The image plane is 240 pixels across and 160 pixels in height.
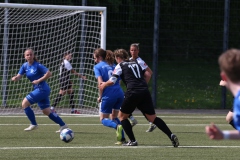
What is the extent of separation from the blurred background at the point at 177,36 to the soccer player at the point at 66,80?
3556 millimetres

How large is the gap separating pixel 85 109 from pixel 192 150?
854 centimetres

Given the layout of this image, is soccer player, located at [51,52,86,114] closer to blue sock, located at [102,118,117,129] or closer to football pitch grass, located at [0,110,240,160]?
football pitch grass, located at [0,110,240,160]

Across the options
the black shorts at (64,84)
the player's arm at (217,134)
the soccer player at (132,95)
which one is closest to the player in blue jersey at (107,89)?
the soccer player at (132,95)

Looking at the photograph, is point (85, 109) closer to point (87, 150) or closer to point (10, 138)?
point (10, 138)

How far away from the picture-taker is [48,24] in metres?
19.5

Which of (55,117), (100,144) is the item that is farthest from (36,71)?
(100,144)

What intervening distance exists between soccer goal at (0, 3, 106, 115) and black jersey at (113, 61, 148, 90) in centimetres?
686

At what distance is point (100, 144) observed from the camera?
1168 centimetres

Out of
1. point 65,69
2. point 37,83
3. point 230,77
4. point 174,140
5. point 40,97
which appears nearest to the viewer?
point 230,77

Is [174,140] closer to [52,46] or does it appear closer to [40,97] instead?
[40,97]

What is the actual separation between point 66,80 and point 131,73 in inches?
307

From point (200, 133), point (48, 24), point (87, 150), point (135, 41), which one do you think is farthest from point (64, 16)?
point (87, 150)

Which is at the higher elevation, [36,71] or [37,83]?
[36,71]

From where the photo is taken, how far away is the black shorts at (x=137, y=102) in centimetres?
1141
